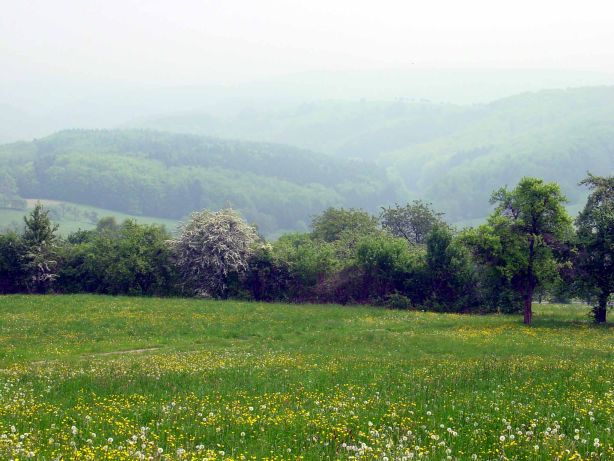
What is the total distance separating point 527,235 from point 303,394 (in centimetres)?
2771

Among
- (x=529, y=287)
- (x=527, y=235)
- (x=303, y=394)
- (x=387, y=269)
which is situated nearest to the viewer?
(x=303, y=394)

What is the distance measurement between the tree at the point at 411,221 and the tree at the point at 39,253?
176ft

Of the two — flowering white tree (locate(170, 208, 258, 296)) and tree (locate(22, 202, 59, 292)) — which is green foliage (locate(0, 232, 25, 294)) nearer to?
tree (locate(22, 202, 59, 292))

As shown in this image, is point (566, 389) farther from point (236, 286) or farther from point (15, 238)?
point (15, 238)

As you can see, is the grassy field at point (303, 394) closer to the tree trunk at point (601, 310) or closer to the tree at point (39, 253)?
the tree trunk at point (601, 310)

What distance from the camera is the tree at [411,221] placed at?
9556 cm

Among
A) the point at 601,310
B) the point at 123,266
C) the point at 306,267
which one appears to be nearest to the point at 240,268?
the point at 306,267

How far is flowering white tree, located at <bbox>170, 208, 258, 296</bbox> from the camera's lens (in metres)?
59.2

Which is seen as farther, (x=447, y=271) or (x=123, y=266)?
(x=123, y=266)

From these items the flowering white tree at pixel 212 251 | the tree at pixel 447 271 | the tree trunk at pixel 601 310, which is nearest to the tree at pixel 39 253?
the flowering white tree at pixel 212 251

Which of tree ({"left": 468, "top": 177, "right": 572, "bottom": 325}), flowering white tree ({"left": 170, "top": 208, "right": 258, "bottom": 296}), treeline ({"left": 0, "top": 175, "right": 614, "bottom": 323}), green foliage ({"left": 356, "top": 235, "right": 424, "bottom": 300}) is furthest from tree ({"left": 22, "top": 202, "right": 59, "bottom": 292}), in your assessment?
tree ({"left": 468, "top": 177, "right": 572, "bottom": 325})

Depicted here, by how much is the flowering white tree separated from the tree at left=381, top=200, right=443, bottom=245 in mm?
39656

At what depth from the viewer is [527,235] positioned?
129ft

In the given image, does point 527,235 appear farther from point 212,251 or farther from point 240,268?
point 212,251
